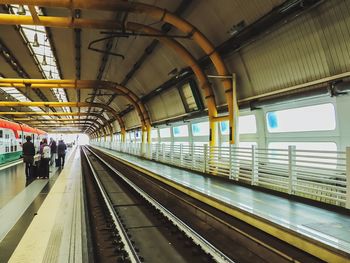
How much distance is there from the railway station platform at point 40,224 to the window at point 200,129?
7.70m

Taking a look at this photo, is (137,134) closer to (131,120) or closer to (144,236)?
(131,120)

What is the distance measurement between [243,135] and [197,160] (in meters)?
2.58

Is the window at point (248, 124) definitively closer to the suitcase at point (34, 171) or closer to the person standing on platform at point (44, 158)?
the person standing on platform at point (44, 158)

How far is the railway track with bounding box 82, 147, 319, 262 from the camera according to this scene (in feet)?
16.7

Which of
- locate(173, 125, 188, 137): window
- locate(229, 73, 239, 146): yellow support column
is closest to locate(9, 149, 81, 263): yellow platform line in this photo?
locate(229, 73, 239, 146): yellow support column

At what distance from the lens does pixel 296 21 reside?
26.4 feet

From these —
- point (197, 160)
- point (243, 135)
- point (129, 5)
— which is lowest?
point (197, 160)

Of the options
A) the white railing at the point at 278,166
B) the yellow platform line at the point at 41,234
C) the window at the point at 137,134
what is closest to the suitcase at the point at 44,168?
the yellow platform line at the point at 41,234

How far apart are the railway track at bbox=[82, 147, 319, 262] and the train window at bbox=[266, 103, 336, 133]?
387 centimetres

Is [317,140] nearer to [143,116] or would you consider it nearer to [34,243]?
[34,243]

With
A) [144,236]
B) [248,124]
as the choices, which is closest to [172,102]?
[248,124]

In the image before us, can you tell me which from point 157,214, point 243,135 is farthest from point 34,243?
point 243,135

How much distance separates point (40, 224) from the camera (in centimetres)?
651

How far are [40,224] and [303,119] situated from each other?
294 inches
